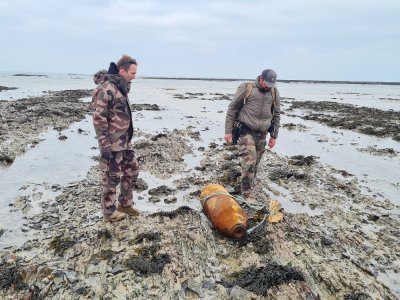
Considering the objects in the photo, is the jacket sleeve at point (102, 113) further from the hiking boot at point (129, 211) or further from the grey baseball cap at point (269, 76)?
the grey baseball cap at point (269, 76)

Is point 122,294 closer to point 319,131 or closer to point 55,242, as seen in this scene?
point 55,242

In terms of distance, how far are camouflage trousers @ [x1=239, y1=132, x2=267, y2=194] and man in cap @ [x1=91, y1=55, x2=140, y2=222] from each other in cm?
266

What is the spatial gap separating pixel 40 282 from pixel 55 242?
47.4 inches

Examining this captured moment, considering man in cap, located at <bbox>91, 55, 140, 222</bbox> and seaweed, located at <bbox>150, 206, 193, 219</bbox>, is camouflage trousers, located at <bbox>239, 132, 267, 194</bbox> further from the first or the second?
man in cap, located at <bbox>91, 55, 140, 222</bbox>

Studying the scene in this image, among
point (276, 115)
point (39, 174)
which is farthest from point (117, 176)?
point (39, 174)

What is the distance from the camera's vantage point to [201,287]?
16.7ft

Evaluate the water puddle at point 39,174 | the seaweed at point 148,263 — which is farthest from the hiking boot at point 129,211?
the water puddle at point 39,174

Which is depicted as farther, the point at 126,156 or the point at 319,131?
the point at 319,131

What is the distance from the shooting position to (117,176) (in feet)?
21.8

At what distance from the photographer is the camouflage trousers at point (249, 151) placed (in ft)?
26.8

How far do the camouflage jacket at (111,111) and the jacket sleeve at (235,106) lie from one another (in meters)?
2.58

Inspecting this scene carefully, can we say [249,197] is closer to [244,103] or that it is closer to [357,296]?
[244,103]

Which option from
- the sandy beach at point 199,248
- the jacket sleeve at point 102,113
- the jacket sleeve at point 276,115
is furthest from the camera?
the jacket sleeve at point 276,115

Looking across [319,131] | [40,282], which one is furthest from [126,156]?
[319,131]
